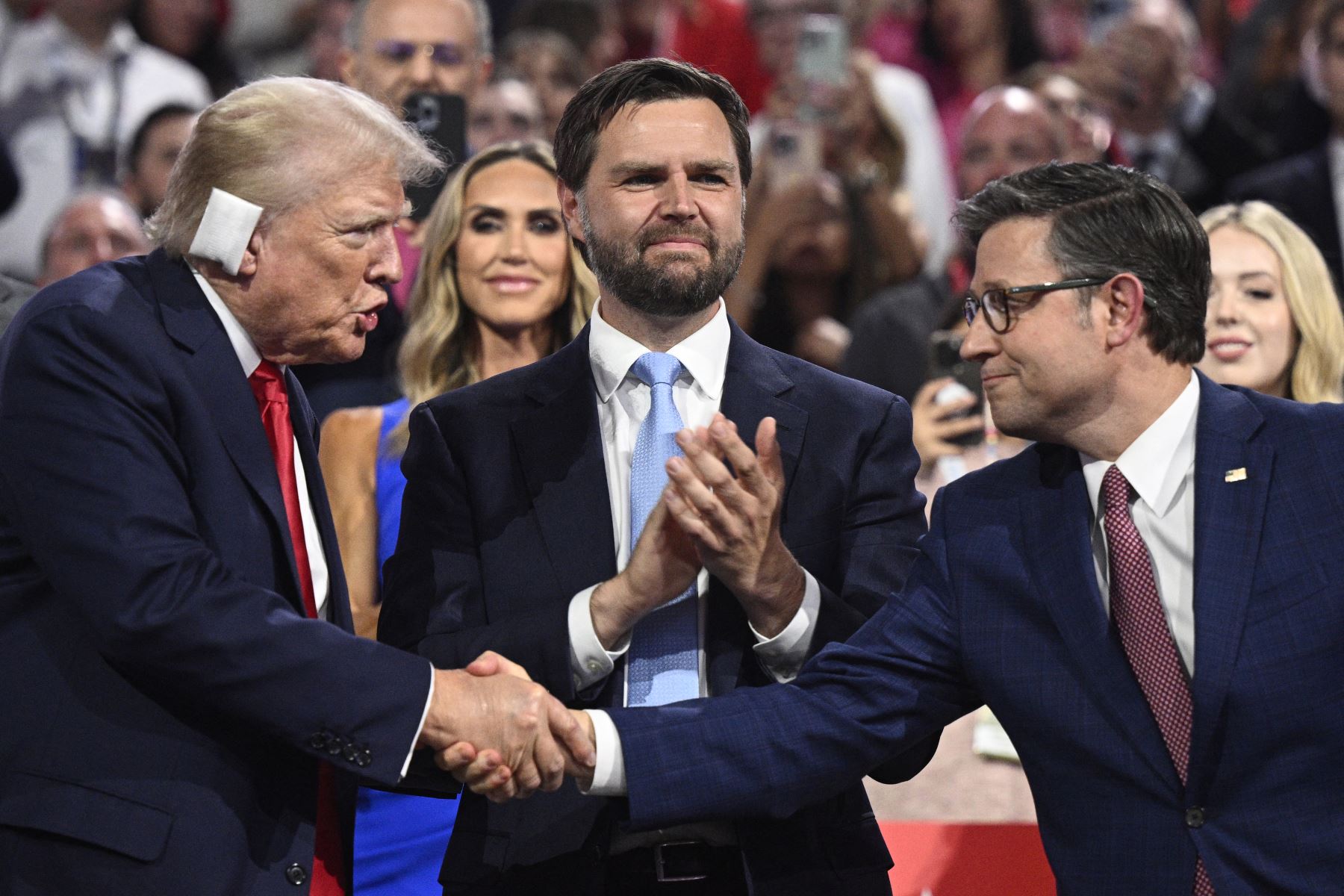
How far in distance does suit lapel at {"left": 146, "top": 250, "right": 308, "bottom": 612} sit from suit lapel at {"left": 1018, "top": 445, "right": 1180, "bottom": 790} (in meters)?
1.17

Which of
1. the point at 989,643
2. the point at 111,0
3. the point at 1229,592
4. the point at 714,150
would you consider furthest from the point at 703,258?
the point at 111,0

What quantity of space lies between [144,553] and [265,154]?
0.67 meters

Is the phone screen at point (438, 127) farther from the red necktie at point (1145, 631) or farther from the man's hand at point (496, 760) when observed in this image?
the red necktie at point (1145, 631)

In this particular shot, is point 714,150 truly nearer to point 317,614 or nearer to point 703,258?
point 703,258

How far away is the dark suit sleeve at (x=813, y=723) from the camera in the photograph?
2738 mm

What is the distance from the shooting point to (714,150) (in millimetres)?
2961

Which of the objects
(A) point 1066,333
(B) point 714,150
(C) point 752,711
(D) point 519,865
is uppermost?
(B) point 714,150

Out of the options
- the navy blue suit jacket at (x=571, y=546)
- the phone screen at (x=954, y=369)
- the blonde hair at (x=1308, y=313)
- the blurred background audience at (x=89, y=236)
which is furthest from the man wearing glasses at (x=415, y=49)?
the navy blue suit jacket at (x=571, y=546)

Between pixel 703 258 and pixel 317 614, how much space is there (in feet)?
2.80

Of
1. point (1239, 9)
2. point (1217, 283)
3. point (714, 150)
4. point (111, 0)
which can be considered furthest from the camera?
point (1239, 9)

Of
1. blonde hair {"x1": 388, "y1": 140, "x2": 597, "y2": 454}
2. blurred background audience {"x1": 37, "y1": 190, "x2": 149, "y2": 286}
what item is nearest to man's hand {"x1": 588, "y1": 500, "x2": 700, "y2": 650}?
blonde hair {"x1": 388, "y1": 140, "x2": 597, "y2": 454}

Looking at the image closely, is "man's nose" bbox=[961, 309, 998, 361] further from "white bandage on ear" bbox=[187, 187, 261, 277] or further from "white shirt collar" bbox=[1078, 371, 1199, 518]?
"white bandage on ear" bbox=[187, 187, 261, 277]

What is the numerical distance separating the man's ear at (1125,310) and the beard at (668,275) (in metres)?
0.61

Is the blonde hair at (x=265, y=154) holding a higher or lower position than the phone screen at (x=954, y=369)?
higher
